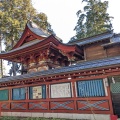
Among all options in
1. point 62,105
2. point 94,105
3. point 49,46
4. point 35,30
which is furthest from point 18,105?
point 35,30

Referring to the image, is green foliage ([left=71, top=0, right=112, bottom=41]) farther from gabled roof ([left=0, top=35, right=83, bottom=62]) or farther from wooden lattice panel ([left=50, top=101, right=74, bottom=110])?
wooden lattice panel ([left=50, top=101, right=74, bottom=110])

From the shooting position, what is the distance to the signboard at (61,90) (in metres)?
9.26

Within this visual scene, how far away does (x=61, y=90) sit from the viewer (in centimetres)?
948

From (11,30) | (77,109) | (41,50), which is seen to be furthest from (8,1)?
(77,109)

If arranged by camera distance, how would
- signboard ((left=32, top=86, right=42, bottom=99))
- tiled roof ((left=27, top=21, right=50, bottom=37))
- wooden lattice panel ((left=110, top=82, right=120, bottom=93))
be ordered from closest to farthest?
wooden lattice panel ((left=110, top=82, right=120, bottom=93)), signboard ((left=32, top=86, right=42, bottom=99)), tiled roof ((left=27, top=21, right=50, bottom=37))

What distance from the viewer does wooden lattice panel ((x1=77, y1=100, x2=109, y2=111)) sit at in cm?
787

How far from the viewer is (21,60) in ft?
46.8

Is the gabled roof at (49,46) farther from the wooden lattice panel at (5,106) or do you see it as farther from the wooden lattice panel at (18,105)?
the wooden lattice panel at (5,106)

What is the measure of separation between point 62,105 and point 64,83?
135 centimetres

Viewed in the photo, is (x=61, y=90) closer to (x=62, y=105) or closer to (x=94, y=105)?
(x=62, y=105)

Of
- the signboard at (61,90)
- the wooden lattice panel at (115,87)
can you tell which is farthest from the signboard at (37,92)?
the wooden lattice panel at (115,87)

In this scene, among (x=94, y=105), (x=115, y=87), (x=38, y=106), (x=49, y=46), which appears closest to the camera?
(x=94, y=105)

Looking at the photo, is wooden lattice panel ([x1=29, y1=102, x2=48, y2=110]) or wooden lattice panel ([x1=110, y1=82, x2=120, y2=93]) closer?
wooden lattice panel ([x1=110, y1=82, x2=120, y2=93])

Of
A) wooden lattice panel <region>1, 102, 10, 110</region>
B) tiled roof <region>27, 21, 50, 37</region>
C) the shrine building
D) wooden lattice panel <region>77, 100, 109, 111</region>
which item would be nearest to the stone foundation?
the shrine building
